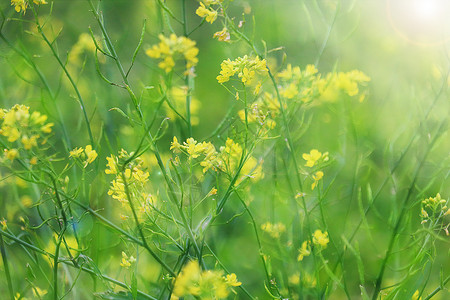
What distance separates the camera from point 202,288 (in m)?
0.75

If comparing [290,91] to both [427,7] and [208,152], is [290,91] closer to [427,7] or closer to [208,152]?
[208,152]

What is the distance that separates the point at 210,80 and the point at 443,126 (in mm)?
1434

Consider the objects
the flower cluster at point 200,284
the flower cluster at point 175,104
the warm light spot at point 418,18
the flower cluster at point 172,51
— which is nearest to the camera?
the flower cluster at point 172,51

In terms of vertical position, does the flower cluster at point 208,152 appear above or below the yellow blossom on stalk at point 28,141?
below

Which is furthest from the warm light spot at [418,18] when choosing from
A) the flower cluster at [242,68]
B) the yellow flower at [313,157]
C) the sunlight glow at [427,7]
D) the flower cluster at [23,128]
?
the flower cluster at [23,128]

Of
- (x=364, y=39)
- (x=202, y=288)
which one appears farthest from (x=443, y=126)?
(x=364, y=39)

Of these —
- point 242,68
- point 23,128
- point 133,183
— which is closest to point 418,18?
point 242,68

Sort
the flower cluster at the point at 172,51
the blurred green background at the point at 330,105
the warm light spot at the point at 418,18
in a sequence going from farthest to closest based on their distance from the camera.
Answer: the warm light spot at the point at 418,18 < the blurred green background at the point at 330,105 < the flower cluster at the point at 172,51

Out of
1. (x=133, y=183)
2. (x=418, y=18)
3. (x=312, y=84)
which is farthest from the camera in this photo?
(x=418, y=18)

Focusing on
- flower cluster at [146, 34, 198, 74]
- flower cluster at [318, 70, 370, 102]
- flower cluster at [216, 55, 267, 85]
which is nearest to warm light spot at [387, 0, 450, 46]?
flower cluster at [318, 70, 370, 102]

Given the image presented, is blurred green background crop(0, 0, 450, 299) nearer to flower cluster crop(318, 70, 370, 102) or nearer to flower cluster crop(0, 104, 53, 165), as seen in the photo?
flower cluster crop(318, 70, 370, 102)

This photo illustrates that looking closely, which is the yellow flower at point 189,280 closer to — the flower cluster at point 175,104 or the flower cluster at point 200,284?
the flower cluster at point 200,284

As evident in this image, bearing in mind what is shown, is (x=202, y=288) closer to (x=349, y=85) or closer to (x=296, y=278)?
(x=296, y=278)

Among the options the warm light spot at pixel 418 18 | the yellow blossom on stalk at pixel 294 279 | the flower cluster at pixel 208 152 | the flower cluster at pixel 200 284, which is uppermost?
the warm light spot at pixel 418 18
